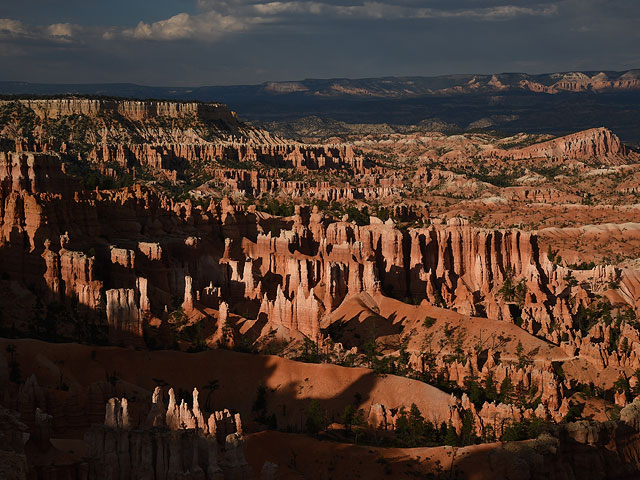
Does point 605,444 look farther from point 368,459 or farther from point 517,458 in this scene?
point 368,459

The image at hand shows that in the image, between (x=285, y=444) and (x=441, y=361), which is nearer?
(x=285, y=444)

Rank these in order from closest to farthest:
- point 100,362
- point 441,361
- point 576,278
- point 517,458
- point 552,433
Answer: point 517,458 < point 552,433 < point 100,362 < point 441,361 < point 576,278

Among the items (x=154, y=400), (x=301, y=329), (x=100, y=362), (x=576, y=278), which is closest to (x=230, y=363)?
(x=100, y=362)

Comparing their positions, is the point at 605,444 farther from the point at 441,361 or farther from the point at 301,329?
the point at 301,329

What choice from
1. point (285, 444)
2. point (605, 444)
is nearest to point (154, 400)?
point (285, 444)

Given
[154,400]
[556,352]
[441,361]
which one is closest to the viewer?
[154,400]

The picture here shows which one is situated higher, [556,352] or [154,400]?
[154,400]
